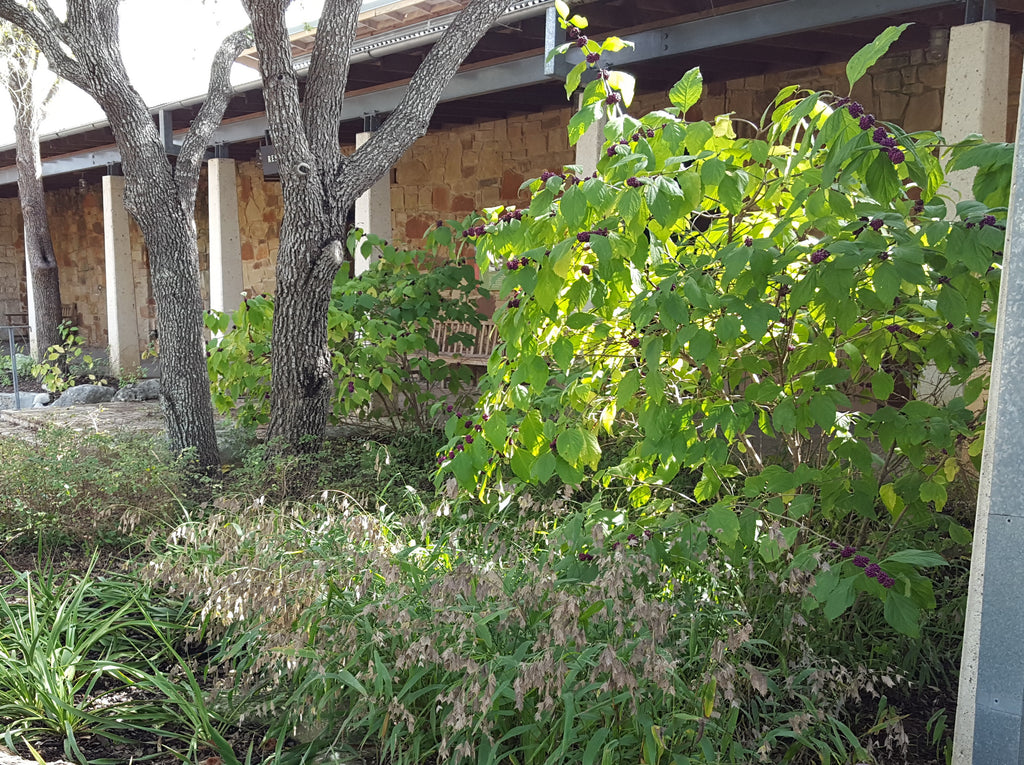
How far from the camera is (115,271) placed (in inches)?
408

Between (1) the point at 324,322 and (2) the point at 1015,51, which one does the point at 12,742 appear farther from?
(2) the point at 1015,51

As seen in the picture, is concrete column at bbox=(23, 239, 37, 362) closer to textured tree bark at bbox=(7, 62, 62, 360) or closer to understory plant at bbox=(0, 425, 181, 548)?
textured tree bark at bbox=(7, 62, 62, 360)

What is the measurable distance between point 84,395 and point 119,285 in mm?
1893

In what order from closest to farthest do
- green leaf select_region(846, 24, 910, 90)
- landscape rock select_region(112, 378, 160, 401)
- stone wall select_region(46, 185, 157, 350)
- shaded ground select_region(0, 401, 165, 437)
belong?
green leaf select_region(846, 24, 910, 90), shaded ground select_region(0, 401, 165, 437), landscape rock select_region(112, 378, 160, 401), stone wall select_region(46, 185, 157, 350)

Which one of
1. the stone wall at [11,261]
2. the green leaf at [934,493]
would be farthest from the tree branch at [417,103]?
the stone wall at [11,261]

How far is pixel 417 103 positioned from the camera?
4.78 metres

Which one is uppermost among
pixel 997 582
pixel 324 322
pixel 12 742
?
pixel 324 322

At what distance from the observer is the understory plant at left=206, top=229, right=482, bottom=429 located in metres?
5.05

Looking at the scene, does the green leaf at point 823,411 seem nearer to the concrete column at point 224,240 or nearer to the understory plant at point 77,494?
the understory plant at point 77,494

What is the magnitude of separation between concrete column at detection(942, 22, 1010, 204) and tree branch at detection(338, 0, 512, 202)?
2294 mm

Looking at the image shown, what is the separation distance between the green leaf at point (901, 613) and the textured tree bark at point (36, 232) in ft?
35.6

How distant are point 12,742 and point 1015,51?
20.4 ft

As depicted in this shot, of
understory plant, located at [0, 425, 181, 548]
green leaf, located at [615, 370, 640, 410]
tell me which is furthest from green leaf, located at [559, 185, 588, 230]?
understory plant, located at [0, 425, 181, 548]

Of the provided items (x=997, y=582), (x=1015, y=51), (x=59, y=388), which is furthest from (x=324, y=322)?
(x=59, y=388)
